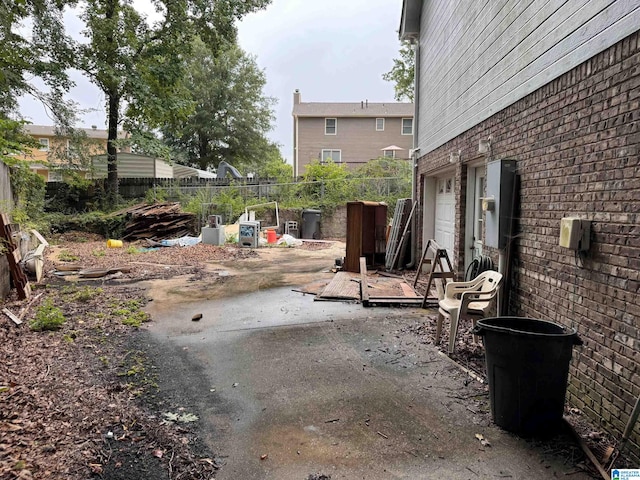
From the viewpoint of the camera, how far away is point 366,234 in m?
10.0

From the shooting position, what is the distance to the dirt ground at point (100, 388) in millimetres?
2543

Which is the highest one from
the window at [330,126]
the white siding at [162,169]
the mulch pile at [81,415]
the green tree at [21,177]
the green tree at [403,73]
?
the green tree at [403,73]

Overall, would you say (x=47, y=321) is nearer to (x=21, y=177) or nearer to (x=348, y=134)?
(x=21, y=177)

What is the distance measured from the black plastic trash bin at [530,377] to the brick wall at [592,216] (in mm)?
298

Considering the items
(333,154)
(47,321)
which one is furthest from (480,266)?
(333,154)

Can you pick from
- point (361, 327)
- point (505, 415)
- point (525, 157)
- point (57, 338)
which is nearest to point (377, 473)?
point (505, 415)

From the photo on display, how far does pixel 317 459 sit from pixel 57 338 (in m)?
3.75

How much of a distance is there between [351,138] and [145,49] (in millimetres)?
14494

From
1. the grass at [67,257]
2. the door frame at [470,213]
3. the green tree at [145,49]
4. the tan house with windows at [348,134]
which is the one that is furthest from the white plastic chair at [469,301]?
the tan house with windows at [348,134]

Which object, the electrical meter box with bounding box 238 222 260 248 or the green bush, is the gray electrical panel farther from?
the electrical meter box with bounding box 238 222 260 248

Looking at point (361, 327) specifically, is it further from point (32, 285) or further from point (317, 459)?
point (32, 285)

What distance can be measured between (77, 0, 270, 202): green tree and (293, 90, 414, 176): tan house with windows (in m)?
10.8

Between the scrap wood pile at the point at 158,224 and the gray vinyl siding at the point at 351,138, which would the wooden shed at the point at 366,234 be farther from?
the gray vinyl siding at the point at 351,138

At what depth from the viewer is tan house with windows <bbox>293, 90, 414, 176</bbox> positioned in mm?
28422
